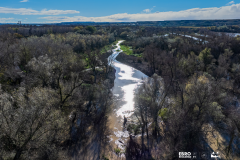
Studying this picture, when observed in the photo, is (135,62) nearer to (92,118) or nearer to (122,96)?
(122,96)

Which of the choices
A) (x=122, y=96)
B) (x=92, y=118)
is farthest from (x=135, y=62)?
(x=92, y=118)

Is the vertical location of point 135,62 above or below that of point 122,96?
above

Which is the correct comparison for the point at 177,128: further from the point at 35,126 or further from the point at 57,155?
the point at 35,126

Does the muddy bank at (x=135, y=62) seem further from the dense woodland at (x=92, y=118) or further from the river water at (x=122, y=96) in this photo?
the dense woodland at (x=92, y=118)

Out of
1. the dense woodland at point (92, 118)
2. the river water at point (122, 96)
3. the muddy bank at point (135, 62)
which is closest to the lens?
the dense woodland at point (92, 118)

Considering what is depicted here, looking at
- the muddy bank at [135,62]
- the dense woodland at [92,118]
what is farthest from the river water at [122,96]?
the muddy bank at [135,62]

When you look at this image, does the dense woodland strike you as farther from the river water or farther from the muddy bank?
the muddy bank

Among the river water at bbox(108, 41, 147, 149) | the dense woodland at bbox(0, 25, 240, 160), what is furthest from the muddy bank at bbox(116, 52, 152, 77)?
the dense woodland at bbox(0, 25, 240, 160)

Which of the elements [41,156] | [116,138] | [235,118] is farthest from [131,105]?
[41,156]

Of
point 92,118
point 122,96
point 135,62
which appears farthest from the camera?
Result: point 135,62
